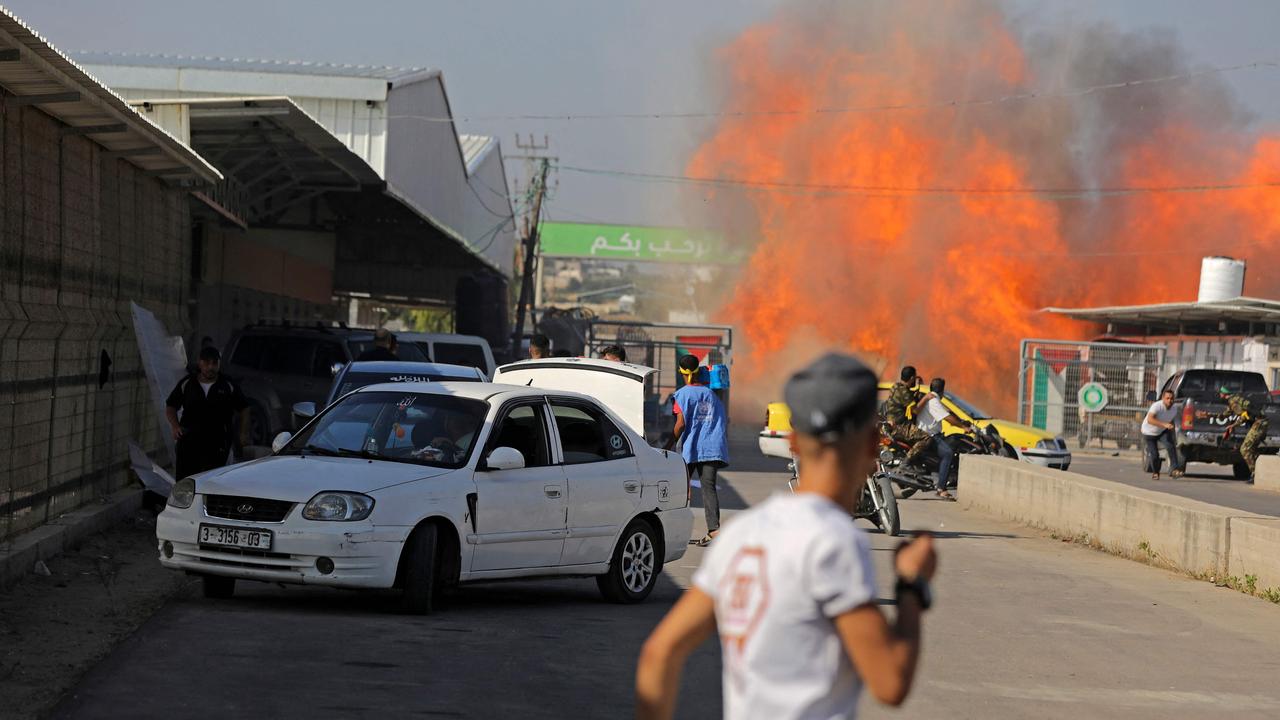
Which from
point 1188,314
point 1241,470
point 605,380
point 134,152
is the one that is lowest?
point 1241,470

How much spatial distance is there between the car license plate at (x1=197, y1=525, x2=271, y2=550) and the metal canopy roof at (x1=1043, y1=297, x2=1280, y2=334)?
31044 mm

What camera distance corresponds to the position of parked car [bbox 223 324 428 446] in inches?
842

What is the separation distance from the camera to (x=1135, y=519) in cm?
1565

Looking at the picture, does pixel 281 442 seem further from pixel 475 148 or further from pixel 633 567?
pixel 475 148

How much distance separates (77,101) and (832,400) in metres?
10.3

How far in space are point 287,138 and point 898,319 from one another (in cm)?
3104

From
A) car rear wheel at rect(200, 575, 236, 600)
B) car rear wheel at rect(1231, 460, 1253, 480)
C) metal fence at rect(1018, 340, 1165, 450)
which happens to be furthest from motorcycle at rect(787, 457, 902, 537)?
metal fence at rect(1018, 340, 1165, 450)

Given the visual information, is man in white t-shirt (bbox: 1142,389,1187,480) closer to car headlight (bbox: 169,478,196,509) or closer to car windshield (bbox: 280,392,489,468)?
car windshield (bbox: 280,392,489,468)

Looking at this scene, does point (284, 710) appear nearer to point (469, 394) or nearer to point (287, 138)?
point (469, 394)

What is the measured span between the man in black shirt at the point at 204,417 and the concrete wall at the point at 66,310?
893 mm

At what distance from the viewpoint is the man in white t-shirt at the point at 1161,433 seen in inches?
1078

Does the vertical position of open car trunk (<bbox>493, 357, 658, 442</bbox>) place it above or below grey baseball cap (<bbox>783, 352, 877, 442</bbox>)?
below

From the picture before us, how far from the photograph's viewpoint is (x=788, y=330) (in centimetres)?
5266

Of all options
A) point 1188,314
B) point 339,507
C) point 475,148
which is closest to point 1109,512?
point 339,507
